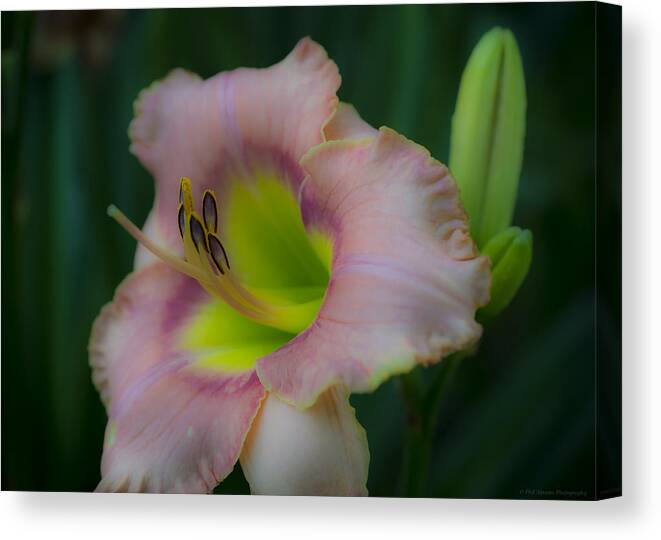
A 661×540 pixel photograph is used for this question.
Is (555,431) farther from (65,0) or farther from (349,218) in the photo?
(65,0)

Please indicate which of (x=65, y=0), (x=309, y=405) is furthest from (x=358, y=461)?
(x=65, y=0)

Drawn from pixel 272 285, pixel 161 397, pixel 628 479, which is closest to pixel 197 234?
pixel 272 285

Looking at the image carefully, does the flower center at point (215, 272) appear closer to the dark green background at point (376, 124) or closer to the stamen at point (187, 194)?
the stamen at point (187, 194)

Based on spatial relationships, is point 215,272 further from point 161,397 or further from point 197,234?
point 161,397

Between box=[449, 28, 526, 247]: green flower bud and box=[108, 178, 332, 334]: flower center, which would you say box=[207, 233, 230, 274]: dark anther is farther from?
box=[449, 28, 526, 247]: green flower bud

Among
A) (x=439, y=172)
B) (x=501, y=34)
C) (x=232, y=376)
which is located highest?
(x=501, y=34)
